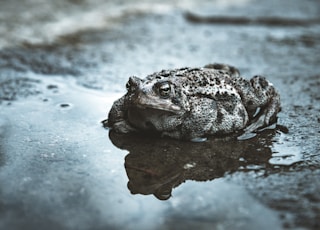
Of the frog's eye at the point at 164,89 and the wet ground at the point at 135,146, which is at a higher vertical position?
the frog's eye at the point at 164,89

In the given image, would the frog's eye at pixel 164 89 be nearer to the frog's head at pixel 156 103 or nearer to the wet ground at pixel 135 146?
the frog's head at pixel 156 103

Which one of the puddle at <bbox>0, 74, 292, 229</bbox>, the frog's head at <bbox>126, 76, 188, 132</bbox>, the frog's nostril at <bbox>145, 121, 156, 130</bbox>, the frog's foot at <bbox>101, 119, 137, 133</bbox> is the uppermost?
the frog's head at <bbox>126, 76, 188, 132</bbox>

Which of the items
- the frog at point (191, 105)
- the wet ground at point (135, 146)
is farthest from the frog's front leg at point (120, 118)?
the wet ground at point (135, 146)

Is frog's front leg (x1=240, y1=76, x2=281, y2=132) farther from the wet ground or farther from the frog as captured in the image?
the wet ground

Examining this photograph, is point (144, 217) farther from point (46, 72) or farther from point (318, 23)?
point (318, 23)

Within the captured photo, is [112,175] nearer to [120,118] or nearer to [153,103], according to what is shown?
[153,103]

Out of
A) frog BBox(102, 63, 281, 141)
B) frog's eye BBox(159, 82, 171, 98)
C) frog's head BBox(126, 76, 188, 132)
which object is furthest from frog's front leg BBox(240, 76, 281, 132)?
frog's eye BBox(159, 82, 171, 98)
